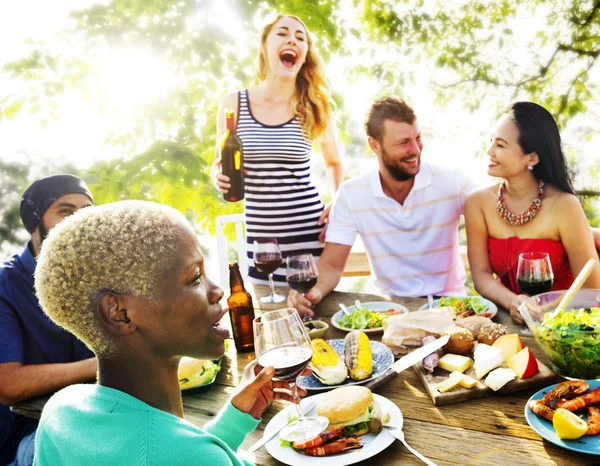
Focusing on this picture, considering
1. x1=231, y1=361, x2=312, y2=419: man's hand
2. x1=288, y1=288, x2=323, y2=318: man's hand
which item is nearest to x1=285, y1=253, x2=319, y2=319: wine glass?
x1=288, y1=288, x2=323, y2=318: man's hand

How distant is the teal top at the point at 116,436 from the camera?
77 centimetres

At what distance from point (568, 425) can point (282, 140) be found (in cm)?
232

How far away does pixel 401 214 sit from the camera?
9.37ft

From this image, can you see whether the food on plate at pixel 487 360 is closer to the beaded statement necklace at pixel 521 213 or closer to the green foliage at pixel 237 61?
the beaded statement necklace at pixel 521 213

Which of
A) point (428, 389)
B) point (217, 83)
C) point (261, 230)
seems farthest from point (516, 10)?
point (428, 389)

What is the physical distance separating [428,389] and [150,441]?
90 cm

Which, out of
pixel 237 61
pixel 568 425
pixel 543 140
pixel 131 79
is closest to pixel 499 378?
pixel 568 425

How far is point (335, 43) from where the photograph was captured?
168 inches

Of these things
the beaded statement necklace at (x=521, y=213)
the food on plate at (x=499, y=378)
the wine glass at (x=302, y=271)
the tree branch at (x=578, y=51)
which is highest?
the tree branch at (x=578, y=51)

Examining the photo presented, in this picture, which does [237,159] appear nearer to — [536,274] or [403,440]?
[536,274]

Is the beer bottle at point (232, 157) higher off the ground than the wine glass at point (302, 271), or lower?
higher

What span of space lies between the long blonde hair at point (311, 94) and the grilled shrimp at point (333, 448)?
2.31 metres

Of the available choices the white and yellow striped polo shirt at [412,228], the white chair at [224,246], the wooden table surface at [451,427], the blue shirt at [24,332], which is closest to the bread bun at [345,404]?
Result: the wooden table surface at [451,427]

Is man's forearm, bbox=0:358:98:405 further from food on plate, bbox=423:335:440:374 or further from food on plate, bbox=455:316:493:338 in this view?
food on plate, bbox=455:316:493:338
